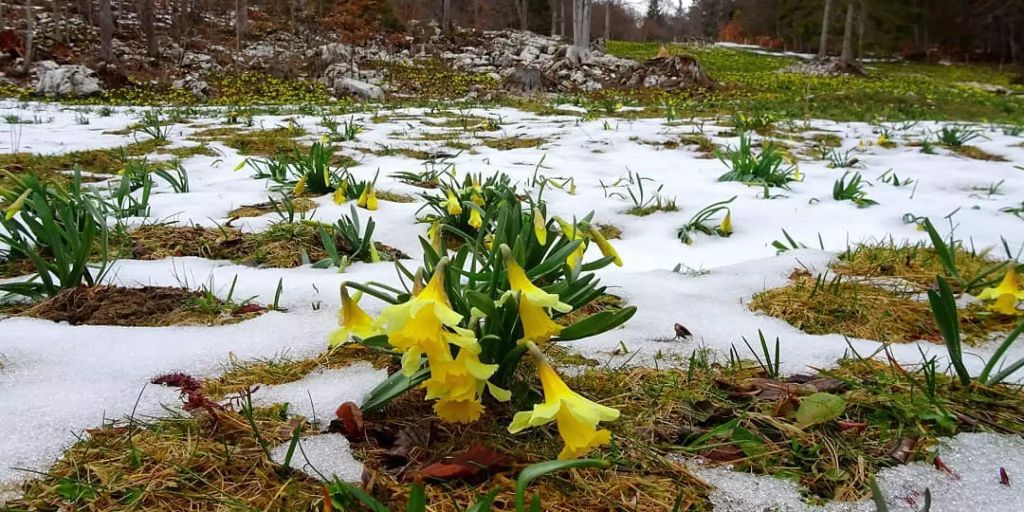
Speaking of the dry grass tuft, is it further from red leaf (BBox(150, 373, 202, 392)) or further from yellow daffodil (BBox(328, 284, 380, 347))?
red leaf (BBox(150, 373, 202, 392))

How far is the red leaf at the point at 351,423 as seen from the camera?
1107 mm

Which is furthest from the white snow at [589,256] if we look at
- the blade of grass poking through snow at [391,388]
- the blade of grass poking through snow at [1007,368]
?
the blade of grass poking through snow at [1007,368]

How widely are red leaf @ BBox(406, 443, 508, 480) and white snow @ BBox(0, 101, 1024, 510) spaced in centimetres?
20

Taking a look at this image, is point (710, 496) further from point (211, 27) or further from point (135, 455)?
point (211, 27)

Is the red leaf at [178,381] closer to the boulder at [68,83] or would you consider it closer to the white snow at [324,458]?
the white snow at [324,458]

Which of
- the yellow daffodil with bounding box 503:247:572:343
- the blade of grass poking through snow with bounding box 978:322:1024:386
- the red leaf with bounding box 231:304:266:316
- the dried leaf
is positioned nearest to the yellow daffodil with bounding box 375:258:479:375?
the yellow daffodil with bounding box 503:247:572:343

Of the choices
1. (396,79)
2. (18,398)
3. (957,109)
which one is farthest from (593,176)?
(396,79)

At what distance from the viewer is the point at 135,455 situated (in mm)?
994

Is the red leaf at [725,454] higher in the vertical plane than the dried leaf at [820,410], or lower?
lower

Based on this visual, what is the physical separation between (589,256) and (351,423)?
5.20 feet

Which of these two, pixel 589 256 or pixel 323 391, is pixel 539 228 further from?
pixel 589 256

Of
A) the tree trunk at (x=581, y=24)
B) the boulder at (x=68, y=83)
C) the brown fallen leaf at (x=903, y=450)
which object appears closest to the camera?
the brown fallen leaf at (x=903, y=450)

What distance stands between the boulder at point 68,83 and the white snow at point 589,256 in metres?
7.73

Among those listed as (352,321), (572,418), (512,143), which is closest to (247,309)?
(352,321)
